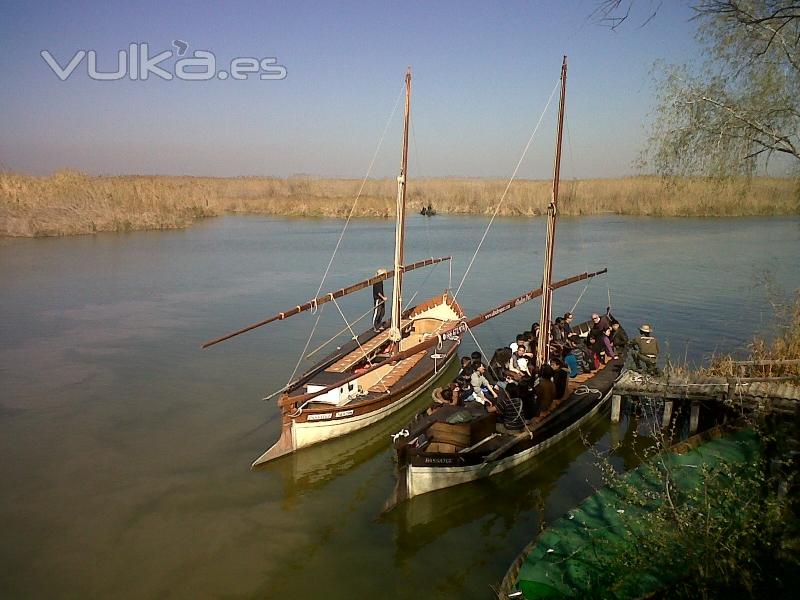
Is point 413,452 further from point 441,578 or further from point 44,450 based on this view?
point 44,450

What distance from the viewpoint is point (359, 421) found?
567 inches

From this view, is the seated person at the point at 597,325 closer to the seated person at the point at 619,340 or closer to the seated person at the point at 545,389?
the seated person at the point at 619,340

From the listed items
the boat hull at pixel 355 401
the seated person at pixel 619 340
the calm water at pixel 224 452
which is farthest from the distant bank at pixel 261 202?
the boat hull at pixel 355 401

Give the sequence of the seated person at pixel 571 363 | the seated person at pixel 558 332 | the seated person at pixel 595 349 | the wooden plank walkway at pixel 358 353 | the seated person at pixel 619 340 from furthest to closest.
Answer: the seated person at pixel 558 332
the seated person at pixel 619 340
the seated person at pixel 595 349
the seated person at pixel 571 363
the wooden plank walkway at pixel 358 353

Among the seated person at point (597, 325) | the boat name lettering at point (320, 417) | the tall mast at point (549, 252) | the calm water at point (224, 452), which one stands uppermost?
the tall mast at point (549, 252)

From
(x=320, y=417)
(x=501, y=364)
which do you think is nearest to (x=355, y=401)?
(x=320, y=417)

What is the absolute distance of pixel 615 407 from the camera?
1522 centimetres

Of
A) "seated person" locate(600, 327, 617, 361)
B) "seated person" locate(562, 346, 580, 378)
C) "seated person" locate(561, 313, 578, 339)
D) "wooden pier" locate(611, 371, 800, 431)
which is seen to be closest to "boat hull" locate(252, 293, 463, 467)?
"seated person" locate(561, 313, 578, 339)

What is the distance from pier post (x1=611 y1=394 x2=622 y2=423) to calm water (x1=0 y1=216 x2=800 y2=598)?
251 millimetres

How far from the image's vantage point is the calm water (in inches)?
383

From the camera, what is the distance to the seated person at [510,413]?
12227 millimetres

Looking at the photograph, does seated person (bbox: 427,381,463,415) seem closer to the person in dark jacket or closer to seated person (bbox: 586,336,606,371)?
seated person (bbox: 586,336,606,371)

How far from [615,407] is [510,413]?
4239mm

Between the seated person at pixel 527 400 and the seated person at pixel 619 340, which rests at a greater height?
the seated person at pixel 619 340
